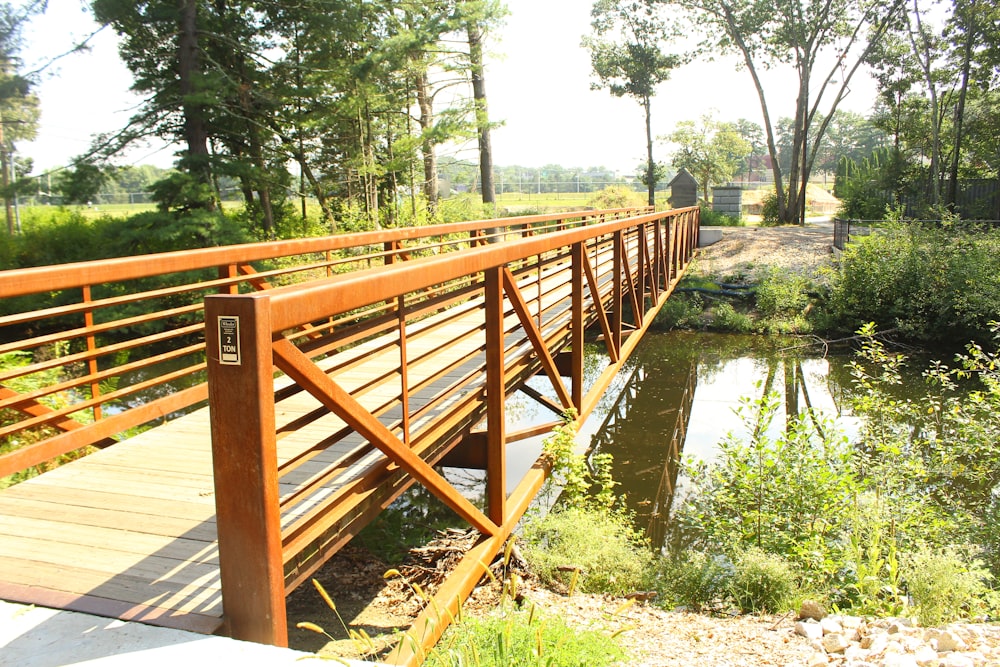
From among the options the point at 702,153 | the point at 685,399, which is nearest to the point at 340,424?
the point at 685,399

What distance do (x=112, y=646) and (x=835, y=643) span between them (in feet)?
9.77

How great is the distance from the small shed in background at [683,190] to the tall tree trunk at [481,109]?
7338mm

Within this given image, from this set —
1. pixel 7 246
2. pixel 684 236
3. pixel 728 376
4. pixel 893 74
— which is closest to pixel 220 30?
pixel 7 246

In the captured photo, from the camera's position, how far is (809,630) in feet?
11.8

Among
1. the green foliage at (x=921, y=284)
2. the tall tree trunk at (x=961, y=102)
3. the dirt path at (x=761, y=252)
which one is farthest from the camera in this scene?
the tall tree trunk at (x=961, y=102)

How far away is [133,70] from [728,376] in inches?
634

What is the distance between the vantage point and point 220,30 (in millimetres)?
18031

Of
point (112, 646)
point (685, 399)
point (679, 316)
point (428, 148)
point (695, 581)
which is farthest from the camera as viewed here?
point (428, 148)

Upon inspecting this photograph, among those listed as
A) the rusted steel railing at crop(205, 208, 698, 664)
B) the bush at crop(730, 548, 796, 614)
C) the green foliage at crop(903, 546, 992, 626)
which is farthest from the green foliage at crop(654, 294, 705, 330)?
the green foliage at crop(903, 546, 992, 626)

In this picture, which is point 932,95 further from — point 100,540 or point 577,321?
point 100,540

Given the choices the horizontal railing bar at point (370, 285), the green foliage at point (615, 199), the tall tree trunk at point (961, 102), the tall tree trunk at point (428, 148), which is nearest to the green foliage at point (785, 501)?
the horizontal railing bar at point (370, 285)

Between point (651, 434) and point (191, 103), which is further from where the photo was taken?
point (191, 103)

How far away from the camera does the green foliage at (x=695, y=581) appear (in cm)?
473

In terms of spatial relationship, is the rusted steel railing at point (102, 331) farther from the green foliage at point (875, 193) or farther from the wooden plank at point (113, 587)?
the green foliage at point (875, 193)
